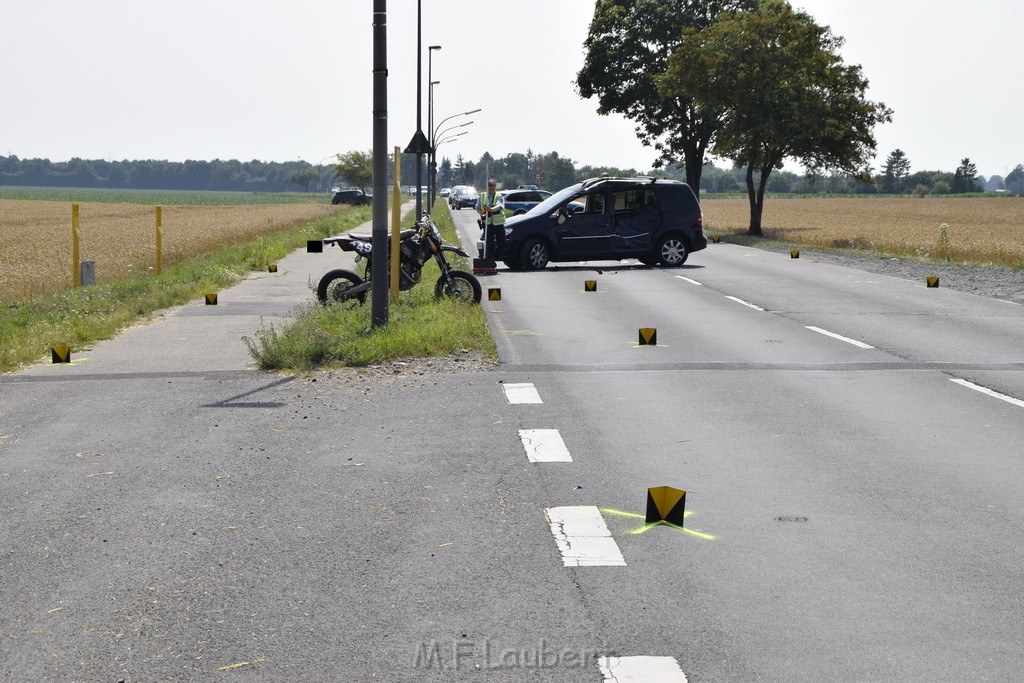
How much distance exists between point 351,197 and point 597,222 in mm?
79824

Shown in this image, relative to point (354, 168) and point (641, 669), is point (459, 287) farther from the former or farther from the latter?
point (354, 168)

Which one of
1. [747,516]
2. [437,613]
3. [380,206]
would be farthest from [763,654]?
[380,206]

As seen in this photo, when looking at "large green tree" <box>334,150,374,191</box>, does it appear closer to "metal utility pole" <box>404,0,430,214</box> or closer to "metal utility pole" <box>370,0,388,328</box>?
"metal utility pole" <box>404,0,430,214</box>

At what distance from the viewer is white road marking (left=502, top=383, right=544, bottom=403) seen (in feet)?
32.3

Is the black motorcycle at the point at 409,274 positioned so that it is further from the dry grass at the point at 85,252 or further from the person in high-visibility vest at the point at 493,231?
the person in high-visibility vest at the point at 493,231

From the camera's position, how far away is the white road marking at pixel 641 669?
166 inches

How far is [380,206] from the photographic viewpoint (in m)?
13.8

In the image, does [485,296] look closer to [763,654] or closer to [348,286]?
[348,286]

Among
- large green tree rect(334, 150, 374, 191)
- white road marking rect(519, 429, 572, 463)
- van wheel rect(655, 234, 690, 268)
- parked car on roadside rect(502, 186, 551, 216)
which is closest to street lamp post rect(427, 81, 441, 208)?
parked car on roadside rect(502, 186, 551, 216)

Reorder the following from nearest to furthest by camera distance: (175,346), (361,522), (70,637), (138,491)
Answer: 1. (70,637)
2. (361,522)
3. (138,491)
4. (175,346)

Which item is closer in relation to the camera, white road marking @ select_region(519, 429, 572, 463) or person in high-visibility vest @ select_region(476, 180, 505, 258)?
white road marking @ select_region(519, 429, 572, 463)

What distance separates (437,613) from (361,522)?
1438 mm

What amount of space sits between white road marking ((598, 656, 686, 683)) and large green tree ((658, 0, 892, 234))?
1526 inches

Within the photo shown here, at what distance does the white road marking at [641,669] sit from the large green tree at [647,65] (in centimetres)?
5151
